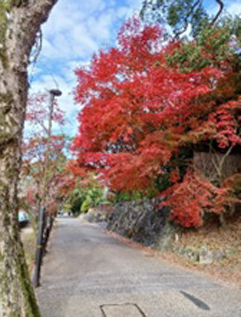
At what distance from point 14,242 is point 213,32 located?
271 inches

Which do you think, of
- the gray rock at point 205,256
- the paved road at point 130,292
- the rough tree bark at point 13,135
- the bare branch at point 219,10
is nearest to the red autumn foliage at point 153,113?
the gray rock at point 205,256

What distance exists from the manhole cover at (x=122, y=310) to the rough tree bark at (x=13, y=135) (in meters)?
1.65

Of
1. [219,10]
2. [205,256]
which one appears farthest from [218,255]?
[219,10]

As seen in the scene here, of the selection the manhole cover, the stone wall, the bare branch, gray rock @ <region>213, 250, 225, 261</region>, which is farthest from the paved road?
the bare branch

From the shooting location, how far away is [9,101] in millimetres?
2264

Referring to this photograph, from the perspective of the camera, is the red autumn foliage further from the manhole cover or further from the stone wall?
the manhole cover

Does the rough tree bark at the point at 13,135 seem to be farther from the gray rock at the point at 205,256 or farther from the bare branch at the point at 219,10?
the bare branch at the point at 219,10

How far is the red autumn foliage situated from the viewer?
697cm

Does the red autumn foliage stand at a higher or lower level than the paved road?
higher

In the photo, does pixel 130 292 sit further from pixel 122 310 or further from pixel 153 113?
pixel 153 113

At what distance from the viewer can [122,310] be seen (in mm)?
3805

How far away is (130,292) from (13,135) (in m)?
3.58

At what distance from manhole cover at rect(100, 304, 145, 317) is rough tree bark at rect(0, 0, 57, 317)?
1653mm

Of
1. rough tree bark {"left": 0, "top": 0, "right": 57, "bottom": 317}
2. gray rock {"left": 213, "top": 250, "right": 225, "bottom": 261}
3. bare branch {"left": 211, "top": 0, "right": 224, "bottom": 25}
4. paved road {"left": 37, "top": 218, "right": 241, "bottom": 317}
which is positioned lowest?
paved road {"left": 37, "top": 218, "right": 241, "bottom": 317}
